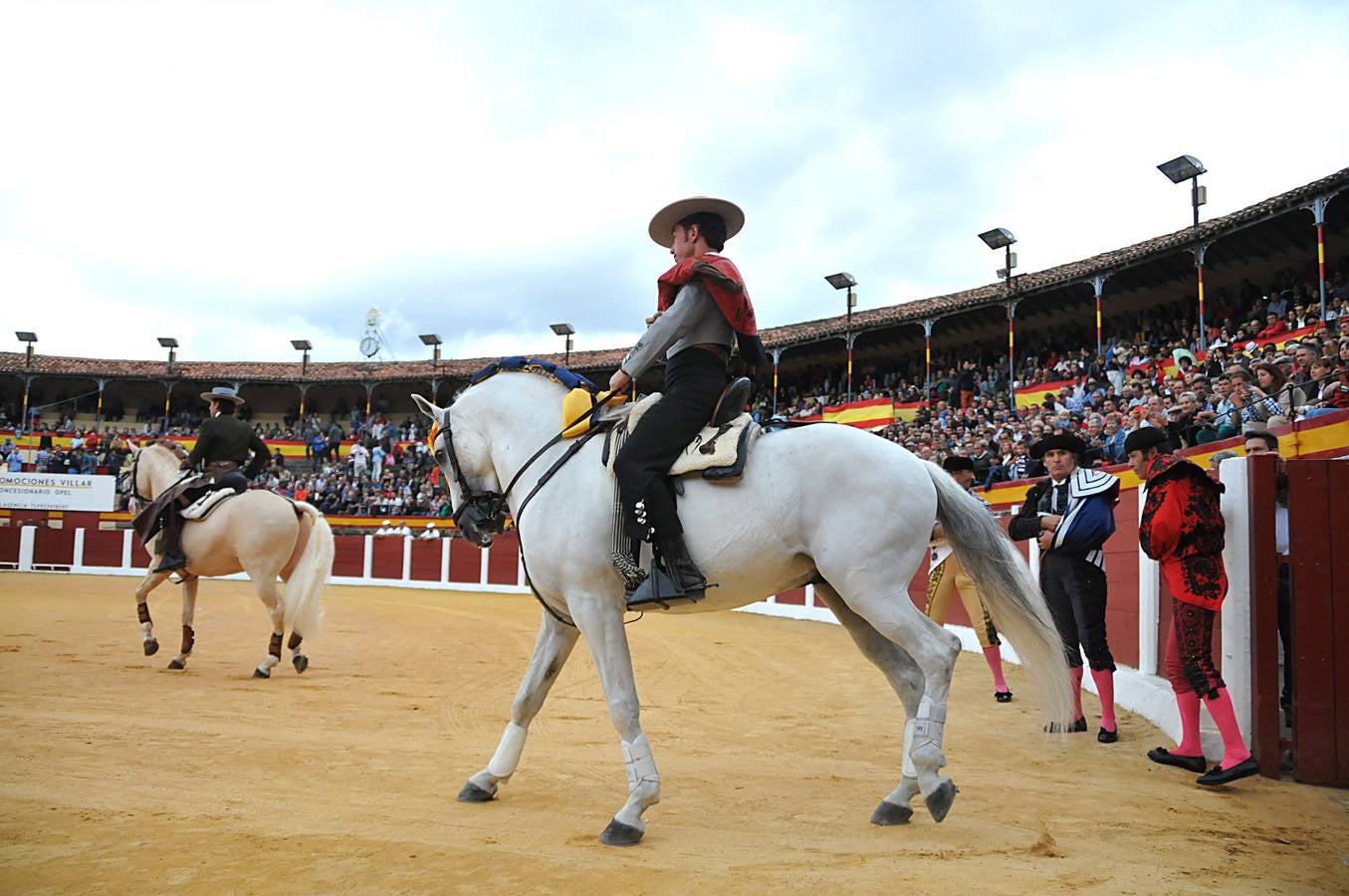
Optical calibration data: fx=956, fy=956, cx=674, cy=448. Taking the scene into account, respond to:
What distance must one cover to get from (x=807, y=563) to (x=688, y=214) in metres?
1.60

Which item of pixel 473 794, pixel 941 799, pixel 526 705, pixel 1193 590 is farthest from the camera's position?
pixel 1193 590

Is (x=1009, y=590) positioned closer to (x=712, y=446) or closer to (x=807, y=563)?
(x=807, y=563)

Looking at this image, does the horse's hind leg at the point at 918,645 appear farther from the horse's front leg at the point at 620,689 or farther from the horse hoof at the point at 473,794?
the horse hoof at the point at 473,794

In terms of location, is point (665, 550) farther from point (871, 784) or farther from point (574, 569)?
point (871, 784)

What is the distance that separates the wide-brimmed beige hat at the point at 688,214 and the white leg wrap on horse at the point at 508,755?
226 centimetres

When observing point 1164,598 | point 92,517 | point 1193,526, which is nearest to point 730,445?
point 1193,526

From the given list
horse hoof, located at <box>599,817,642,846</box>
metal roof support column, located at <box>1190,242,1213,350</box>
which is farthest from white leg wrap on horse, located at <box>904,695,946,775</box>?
metal roof support column, located at <box>1190,242,1213,350</box>

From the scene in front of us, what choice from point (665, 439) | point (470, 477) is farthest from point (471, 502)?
point (665, 439)

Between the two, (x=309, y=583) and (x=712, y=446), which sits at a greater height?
(x=712, y=446)

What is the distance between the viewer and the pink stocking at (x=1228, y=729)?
4246 millimetres

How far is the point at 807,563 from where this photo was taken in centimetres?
389

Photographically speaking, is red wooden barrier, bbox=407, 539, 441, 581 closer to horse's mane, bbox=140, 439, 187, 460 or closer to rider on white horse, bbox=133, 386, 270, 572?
horse's mane, bbox=140, 439, 187, 460

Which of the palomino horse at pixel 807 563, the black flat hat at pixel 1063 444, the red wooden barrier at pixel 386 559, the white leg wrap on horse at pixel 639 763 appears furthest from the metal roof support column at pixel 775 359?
the white leg wrap on horse at pixel 639 763

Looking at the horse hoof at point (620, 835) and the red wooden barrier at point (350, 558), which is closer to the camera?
the horse hoof at point (620, 835)
